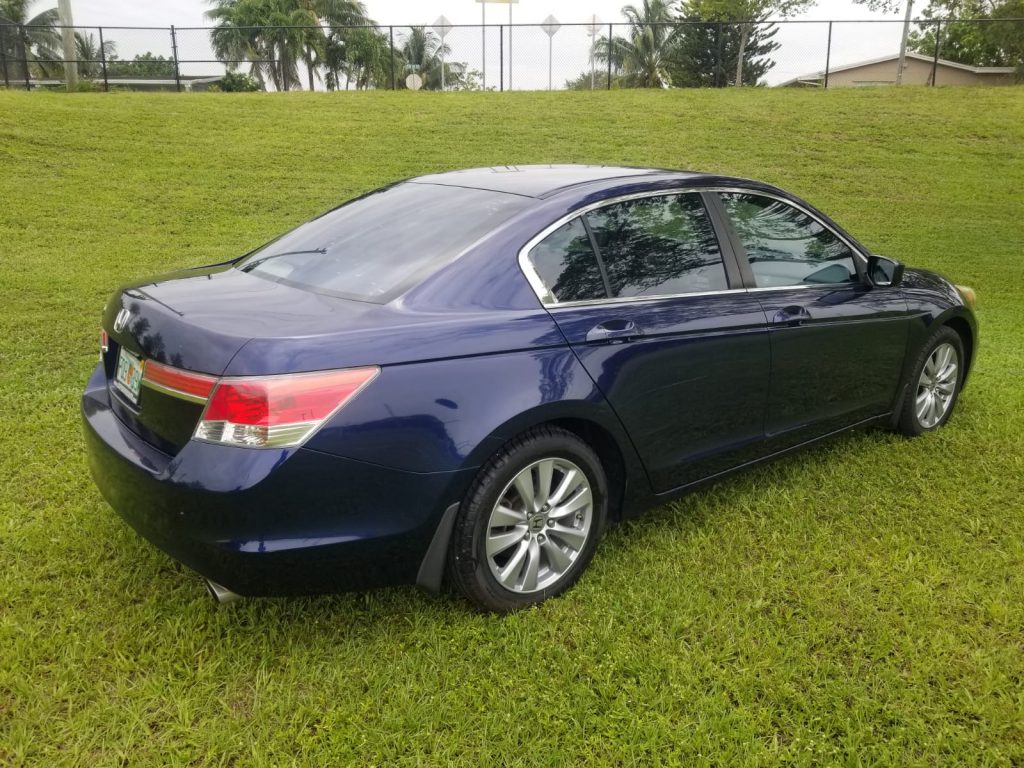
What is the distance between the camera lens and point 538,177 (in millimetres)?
3510

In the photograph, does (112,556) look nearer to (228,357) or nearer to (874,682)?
(228,357)

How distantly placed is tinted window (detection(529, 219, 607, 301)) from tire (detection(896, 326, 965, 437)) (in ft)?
7.58

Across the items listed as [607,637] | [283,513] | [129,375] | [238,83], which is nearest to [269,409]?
[283,513]

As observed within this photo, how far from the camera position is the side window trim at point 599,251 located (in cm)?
290

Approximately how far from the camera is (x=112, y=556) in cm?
321

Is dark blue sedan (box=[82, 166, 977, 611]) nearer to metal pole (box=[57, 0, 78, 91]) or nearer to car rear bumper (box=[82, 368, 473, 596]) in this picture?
car rear bumper (box=[82, 368, 473, 596])

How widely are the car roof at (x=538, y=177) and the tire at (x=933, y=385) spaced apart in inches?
71.9

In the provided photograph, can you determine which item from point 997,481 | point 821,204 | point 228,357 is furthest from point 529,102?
point 228,357

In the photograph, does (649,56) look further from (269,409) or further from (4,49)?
(269,409)

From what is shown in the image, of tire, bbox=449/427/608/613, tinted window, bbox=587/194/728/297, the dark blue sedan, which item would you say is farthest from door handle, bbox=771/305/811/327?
tire, bbox=449/427/608/613

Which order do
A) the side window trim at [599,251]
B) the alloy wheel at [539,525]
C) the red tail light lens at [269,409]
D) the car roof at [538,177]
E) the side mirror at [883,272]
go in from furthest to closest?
the side mirror at [883,272] → the car roof at [538,177] → the side window trim at [599,251] → the alloy wheel at [539,525] → the red tail light lens at [269,409]

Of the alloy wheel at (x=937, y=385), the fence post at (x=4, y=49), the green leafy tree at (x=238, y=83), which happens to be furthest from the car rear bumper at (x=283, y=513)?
the green leafy tree at (x=238, y=83)

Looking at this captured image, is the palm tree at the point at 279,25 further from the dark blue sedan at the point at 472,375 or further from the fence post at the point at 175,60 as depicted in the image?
the dark blue sedan at the point at 472,375

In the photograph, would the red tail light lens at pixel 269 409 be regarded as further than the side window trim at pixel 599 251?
No
